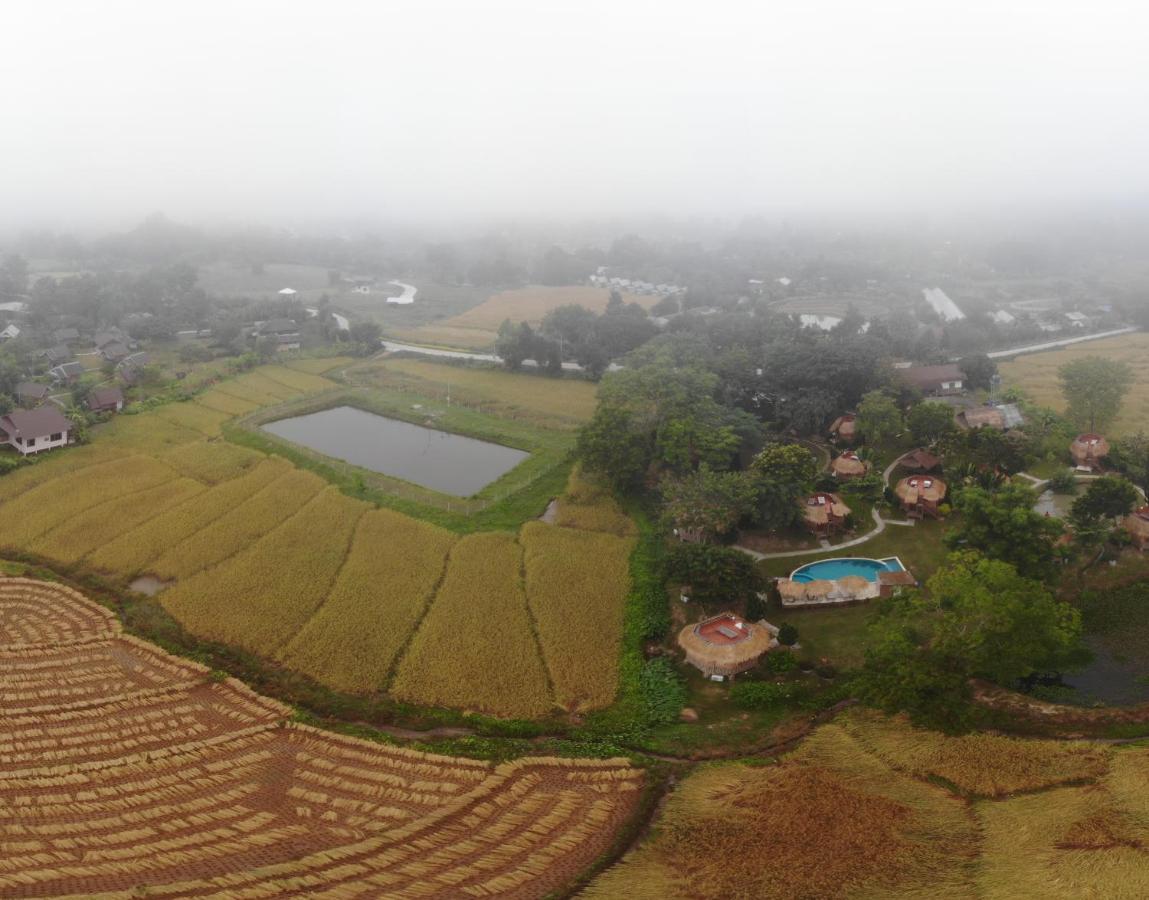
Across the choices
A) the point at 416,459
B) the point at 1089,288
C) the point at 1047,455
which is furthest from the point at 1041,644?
the point at 1089,288

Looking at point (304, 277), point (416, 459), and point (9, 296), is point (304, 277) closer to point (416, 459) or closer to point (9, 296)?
point (9, 296)

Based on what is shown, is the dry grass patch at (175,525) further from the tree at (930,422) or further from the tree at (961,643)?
the tree at (930,422)

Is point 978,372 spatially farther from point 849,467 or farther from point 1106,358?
point 849,467

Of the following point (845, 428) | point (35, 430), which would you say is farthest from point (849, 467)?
point (35, 430)

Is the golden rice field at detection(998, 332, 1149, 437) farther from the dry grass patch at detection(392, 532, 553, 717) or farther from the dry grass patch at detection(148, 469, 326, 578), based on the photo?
the dry grass patch at detection(148, 469, 326, 578)

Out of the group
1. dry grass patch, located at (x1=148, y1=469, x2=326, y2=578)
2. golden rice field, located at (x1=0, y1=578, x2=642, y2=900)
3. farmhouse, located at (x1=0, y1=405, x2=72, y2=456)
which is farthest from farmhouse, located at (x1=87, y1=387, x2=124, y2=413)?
golden rice field, located at (x1=0, y1=578, x2=642, y2=900)
